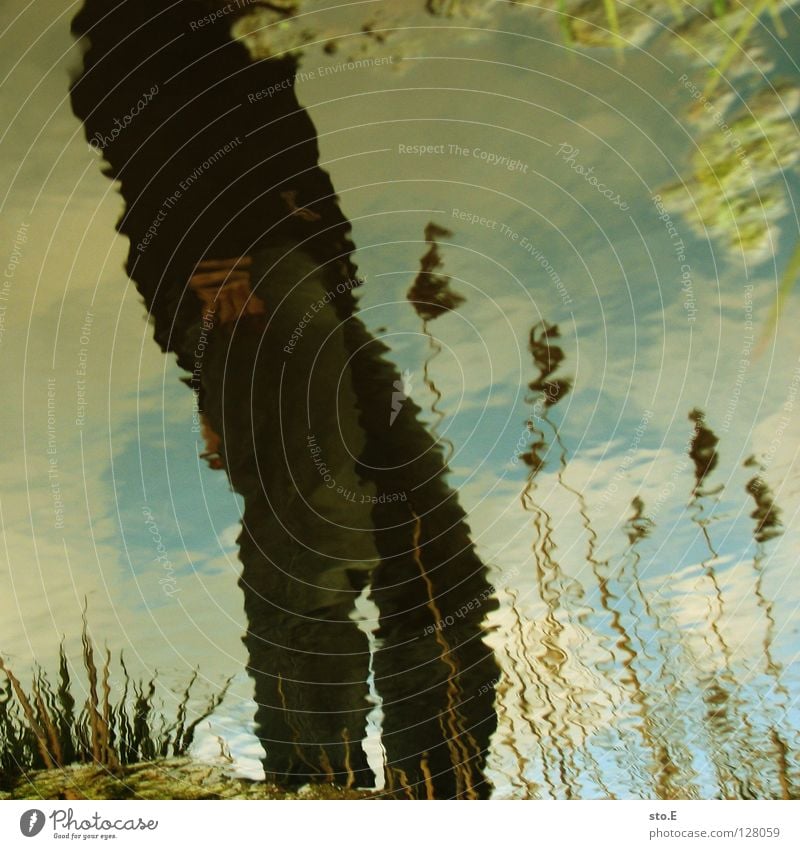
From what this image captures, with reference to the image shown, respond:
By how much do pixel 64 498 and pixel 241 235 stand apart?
41.3 inches

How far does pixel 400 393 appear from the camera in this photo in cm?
244

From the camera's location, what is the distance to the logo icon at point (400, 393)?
2.43 meters

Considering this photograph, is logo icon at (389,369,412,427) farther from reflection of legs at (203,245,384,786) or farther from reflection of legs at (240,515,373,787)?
reflection of legs at (240,515,373,787)

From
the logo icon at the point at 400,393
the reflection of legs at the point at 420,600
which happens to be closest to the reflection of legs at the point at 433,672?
the reflection of legs at the point at 420,600

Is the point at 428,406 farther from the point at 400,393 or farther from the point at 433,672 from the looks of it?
the point at 433,672

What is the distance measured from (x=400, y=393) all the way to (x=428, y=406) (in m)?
0.11
